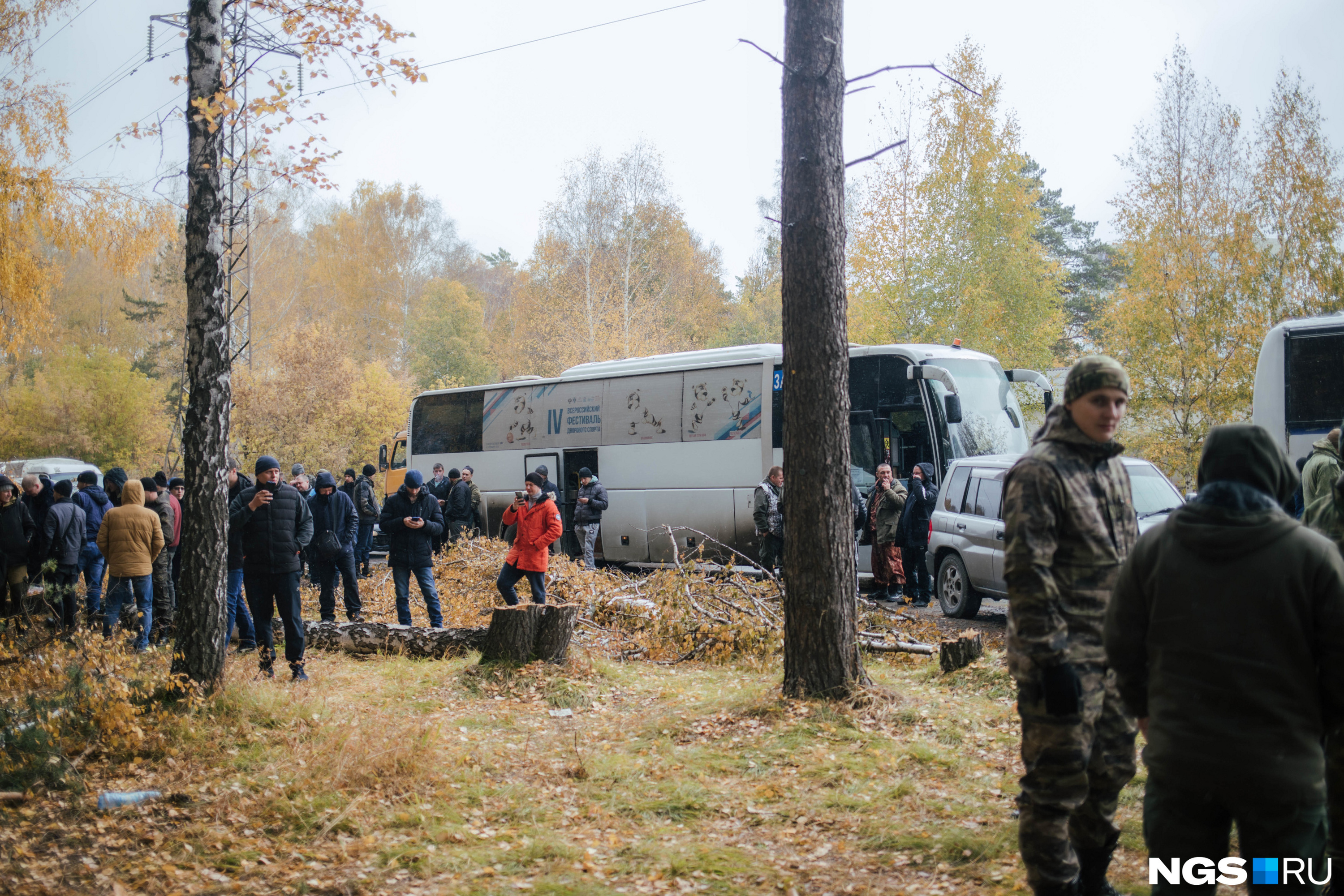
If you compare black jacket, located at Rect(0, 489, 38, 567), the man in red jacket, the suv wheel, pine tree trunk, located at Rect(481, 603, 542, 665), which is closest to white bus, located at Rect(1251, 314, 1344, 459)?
the suv wheel

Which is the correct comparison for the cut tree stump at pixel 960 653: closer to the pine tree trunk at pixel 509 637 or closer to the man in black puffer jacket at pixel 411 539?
the pine tree trunk at pixel 509 637

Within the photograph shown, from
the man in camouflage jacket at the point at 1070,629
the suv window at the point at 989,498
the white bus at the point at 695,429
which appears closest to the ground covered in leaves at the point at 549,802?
the man in camouflage jacket at the point at 1070,629

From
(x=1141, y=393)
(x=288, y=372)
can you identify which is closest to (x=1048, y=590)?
(x=1141, y=393)

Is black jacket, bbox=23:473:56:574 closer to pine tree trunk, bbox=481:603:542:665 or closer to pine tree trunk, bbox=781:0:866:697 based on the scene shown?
pine tree trunk, bbox=481:603:542:665

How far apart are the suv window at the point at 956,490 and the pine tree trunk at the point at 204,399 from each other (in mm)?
8603

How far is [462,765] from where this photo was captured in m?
5.95

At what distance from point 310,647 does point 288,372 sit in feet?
87.1

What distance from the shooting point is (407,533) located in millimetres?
11125

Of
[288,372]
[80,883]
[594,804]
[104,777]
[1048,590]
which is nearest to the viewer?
[1048,590]

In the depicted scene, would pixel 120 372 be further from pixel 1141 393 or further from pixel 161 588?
pixel 1141 393

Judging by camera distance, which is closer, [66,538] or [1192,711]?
[1192,711]

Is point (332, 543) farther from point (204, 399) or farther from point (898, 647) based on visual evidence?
point (898, 647)

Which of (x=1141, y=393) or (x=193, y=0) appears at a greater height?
(x=193, y=0)

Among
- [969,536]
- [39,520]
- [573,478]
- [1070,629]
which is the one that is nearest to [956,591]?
[969,536]
